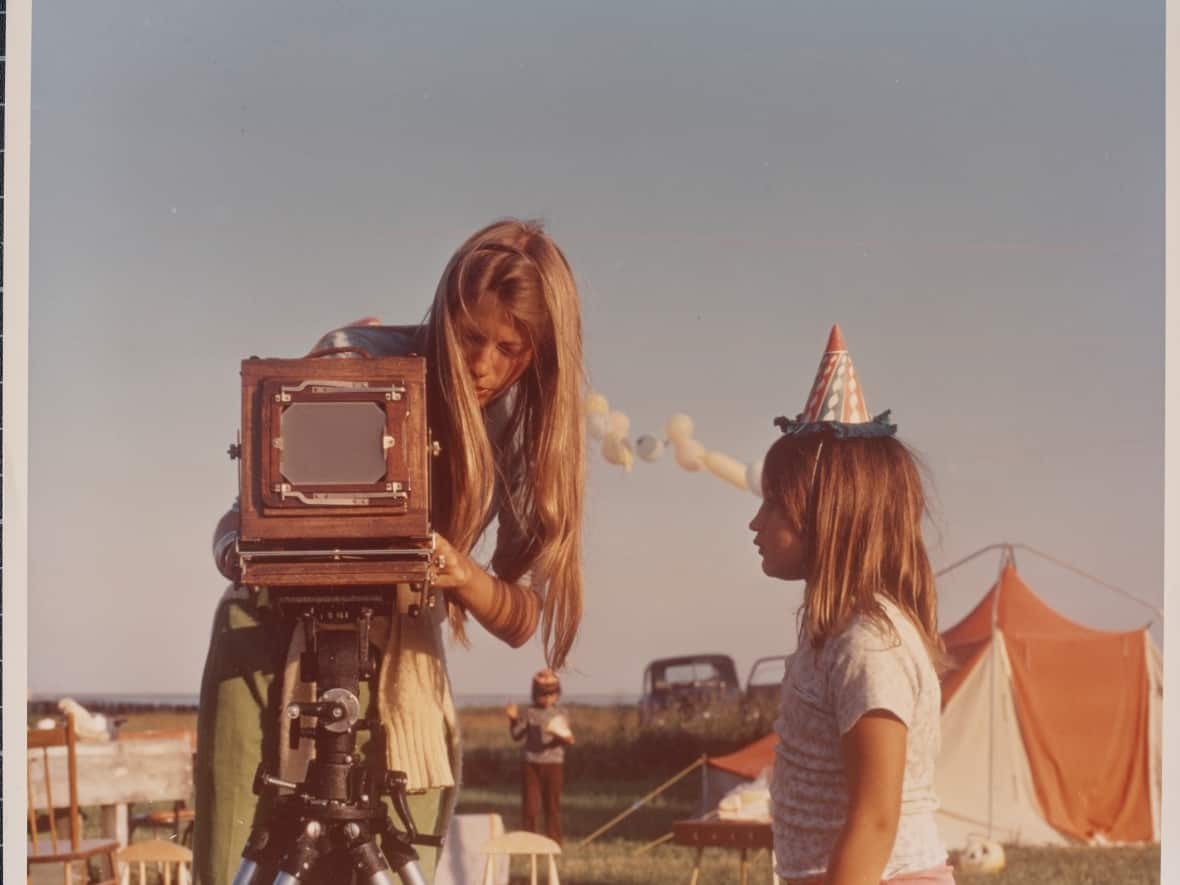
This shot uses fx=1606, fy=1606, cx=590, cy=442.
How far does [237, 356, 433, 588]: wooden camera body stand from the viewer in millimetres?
1528

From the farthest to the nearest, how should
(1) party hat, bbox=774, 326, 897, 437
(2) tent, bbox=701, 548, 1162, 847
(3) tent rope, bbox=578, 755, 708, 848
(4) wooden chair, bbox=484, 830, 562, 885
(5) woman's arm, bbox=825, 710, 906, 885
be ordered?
1. (3) tent rope, bbox=578, 755, 708, 848
2. (2) tent, bbox=701, 548, 1162, 847
3. (4) wooden chair, bbox=484, 830, 562, 885
4. (1) party hat, bbox=774, 326, 897, 437
5. (5) woman's arm, bbox=825, 710, 906, 885

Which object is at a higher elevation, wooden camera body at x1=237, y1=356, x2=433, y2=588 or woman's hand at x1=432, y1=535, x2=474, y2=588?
wooden camera body at x1=237, y1=356, x2=433, y2=588

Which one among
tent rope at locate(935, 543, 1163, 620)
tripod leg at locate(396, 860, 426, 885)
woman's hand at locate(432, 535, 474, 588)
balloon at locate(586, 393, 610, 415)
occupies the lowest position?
tripod leg at locate(396, 860, 426, 885)

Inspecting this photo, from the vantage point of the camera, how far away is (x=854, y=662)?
5.26ft

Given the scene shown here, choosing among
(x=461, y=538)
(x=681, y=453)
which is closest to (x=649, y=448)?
(x=681, y=453)

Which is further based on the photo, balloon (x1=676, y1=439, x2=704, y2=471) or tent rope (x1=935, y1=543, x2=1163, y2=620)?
balloon (x1=676, y1=439, x2=704, y2=471)

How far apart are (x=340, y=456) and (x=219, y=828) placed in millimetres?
425

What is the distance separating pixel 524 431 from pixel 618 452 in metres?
1.60

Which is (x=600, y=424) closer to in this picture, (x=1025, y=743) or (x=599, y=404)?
(x=599, y=404)

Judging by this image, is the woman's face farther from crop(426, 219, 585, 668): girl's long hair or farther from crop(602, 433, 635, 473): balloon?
crop(602, 433, 635, 473): balloon

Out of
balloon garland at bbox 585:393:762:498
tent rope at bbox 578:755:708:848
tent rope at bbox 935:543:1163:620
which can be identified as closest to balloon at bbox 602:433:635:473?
balloon garland at bbox 585:393:762:498

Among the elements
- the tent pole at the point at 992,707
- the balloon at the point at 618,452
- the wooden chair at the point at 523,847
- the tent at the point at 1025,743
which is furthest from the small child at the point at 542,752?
Result: the balloon at the point at 618,452

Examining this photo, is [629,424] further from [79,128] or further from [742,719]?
[742,719]

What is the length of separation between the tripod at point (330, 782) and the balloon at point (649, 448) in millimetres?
1841
